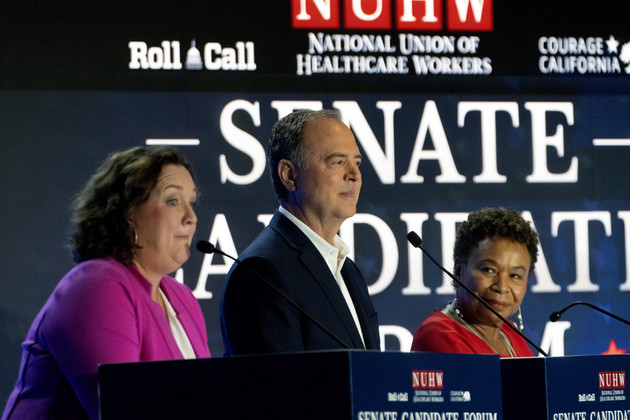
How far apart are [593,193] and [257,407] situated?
392 cm

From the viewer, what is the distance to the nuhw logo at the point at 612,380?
2068 millimetres

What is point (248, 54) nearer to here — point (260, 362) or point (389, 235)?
point (389, 235)

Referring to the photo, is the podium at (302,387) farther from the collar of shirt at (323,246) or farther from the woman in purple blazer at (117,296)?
the collar of shirt at (323,246)

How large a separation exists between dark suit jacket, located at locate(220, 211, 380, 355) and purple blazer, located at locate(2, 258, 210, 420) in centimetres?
29

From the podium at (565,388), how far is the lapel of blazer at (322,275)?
578mm

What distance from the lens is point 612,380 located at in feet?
6.83

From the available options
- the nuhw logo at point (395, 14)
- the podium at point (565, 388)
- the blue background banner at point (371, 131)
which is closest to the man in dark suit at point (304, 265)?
the podium at point (565, 388)

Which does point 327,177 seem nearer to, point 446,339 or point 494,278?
point 446,339

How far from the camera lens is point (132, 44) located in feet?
15.9

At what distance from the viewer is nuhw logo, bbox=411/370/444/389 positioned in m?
1.54

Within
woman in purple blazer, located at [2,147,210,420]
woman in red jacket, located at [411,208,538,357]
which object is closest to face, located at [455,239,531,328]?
woman in red jacket, located at [411,208,538,357]

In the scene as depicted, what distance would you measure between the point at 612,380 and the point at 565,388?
0.39 feet

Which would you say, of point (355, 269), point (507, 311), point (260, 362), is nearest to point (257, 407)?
point (260, 362)

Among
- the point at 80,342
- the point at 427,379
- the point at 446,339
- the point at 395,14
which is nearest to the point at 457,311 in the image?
the point at 446,339
